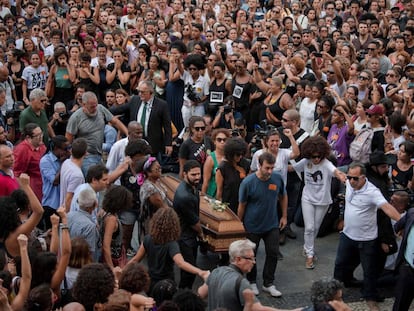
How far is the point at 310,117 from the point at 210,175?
8.62 feet

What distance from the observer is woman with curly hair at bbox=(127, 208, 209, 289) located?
6.66m

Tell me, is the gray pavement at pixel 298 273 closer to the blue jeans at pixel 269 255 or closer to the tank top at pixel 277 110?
the blue jeans at pixel 269 255

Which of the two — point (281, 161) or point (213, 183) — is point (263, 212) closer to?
point (213, 183)

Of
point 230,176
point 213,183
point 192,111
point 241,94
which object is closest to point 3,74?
point 192,111

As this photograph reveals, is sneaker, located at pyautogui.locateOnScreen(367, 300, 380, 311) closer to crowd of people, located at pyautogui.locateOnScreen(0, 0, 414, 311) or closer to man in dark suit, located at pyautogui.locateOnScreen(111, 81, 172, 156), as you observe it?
crowd of people, located at pyautogui.locateOnScreen(0, 0, 414, 311)

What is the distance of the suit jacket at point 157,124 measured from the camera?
10633 mm

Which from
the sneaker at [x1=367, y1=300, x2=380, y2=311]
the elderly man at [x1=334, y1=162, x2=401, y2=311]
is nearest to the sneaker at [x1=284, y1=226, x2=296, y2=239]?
the elderly man at [x1=334, y1=162, x2=401, y2=311]

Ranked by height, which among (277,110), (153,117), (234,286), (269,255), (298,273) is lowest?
(298,273)

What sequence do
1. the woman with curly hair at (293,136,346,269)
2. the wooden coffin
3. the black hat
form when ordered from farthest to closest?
the woman with curly hair at (293,136,346,269), the black hat, the wooden coffin

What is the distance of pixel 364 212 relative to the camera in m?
7.72

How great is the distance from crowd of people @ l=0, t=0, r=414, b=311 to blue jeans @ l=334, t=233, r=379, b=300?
2 centimetres

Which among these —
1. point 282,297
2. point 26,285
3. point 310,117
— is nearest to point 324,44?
point 310,117

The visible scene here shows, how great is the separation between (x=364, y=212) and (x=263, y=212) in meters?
1.07

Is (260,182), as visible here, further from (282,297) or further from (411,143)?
(411,143)
